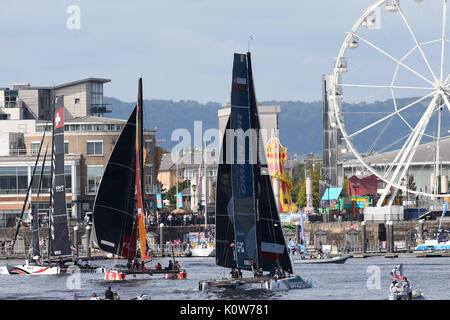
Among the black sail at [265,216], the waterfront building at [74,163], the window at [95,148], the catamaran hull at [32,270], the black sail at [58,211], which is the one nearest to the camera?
the black sail at [265,216]

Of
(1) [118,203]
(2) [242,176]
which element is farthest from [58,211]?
(2) [242,176]

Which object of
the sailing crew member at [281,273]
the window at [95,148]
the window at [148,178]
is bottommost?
the sailing crew member at [281,273]

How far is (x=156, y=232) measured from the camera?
99.9m

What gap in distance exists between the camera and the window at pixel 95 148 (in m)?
110

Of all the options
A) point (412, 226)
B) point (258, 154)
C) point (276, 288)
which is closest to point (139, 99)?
point (258, 154)

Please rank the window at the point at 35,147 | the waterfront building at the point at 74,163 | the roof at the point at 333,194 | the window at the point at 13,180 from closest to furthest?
the window at the point at 13,180 < the waterfront building at the point at 74,163 < the window at the point at 35,147 < the roof at the point at 333,194

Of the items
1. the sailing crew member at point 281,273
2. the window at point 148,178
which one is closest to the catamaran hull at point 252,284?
the sailing crew member at point 281,273

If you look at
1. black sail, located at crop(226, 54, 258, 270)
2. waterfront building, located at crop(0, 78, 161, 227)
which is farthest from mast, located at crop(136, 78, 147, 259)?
waterfront building, located at crop(0, 78, 161, 227)

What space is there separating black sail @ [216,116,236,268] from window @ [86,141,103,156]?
201 feet

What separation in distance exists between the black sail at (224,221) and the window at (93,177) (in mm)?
60213

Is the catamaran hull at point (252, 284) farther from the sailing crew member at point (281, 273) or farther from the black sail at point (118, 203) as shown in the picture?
the black sail at point (118, 203)

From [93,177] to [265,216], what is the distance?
61.5m

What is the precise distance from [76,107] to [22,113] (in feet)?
22.9

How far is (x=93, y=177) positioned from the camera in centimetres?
10856
